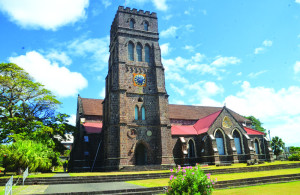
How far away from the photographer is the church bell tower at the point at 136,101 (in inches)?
1056

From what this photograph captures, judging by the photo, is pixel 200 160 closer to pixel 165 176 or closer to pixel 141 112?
pixel 141 112

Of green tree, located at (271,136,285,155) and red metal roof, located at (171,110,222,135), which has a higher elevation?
red metal roof, located at (171,110,222,135)

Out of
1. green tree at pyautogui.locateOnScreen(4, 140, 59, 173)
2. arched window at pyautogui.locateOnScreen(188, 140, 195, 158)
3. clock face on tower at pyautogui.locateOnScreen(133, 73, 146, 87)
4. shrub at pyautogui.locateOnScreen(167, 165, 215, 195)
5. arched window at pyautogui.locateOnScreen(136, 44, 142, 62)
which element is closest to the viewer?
shrub at pyautogui.locateOnScreen(167, 165, 215, 195)

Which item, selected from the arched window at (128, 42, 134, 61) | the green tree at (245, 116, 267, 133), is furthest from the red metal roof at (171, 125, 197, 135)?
the green tree at (245, 116, 267, 133)

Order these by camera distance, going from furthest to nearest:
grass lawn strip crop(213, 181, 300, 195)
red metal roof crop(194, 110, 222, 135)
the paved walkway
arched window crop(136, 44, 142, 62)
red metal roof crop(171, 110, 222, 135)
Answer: red metal roof crop(194, 110, 222, 135), red metal roof crop(171, 110, 222, 135), arched window crop(136, 44, 142, 62), the paved walkway, grass lawn strip crop(213, 181, 300, 195)

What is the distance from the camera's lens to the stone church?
89.8 ft

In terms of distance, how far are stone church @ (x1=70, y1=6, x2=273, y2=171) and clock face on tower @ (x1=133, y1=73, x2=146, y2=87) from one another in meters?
0.14

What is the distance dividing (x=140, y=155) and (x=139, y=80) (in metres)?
10.2

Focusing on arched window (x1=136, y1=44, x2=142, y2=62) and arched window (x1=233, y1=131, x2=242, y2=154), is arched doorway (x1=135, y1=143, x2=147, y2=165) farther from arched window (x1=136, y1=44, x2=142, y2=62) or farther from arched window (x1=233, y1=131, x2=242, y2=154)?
arched window (x1=233, y1=131, x2=242, y2=154)

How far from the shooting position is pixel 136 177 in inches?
736

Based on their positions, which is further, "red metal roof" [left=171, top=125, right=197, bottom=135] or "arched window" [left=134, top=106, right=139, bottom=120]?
"red metal roof" [left=171, top=125, right=197, bottom=135]

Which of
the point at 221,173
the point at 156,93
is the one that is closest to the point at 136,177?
the point at 221,173

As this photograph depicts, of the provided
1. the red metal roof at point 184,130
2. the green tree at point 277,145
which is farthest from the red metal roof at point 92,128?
the green tree at point 277,145

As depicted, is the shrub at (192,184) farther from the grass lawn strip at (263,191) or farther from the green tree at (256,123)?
the green tree at (256,123)
